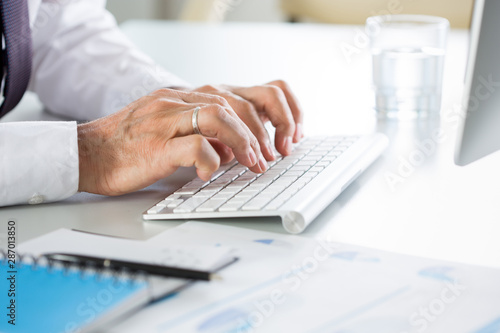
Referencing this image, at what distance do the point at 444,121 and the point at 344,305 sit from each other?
2.31 feet

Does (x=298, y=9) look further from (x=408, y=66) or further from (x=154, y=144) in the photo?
(x=154, y=144)

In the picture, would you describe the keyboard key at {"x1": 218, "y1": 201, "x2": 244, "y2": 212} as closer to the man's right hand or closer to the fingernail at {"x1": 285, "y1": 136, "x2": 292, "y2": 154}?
the man's right hand

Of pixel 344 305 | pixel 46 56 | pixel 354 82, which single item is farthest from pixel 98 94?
pixel 344 305

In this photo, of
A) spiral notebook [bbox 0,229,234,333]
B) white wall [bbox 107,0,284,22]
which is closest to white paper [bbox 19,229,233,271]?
spiral notebook [bbox 0,229,234,333]

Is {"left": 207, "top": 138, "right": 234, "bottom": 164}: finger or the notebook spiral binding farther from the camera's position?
{"left": 207, "top": 138, "right": 234, "bottom": 164}: finger

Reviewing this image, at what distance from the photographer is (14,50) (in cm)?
105

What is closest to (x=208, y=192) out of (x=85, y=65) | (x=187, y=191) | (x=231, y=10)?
(x=187, y=191)

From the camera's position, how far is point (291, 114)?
3.06 feet

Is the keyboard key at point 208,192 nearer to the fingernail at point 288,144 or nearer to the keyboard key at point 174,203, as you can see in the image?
the keyboard key at point 174,203

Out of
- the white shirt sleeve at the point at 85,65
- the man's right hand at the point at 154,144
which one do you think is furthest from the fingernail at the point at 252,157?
the white shirt sleeve at the point at 85,65

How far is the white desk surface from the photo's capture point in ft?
2.25

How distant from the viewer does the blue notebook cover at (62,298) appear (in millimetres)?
504

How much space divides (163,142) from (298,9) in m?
2.30

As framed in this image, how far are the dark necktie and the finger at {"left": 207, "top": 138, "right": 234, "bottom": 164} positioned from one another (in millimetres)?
393
